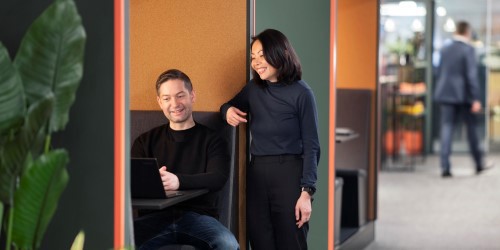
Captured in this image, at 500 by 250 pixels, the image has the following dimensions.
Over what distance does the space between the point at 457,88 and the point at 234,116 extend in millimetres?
6454

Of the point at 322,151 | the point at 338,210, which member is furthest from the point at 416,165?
the point at 322,151

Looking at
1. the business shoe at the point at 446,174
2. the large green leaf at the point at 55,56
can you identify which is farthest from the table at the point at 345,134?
the business shoe at the point at 446,174

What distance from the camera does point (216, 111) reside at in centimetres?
444

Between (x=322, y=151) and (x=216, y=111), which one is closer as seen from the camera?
(x=216, y=111)

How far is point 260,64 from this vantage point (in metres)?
4.07

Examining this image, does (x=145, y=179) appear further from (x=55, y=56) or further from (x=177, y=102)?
(x=55, y=56)

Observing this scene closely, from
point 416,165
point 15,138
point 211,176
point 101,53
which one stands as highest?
point 101,53

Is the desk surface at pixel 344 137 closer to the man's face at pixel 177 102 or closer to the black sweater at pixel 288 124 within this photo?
the black sweater at pixel 288 124

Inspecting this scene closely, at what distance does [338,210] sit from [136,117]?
197 centimetres

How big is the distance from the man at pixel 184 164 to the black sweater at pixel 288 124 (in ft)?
0.63

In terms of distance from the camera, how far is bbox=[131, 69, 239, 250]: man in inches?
158

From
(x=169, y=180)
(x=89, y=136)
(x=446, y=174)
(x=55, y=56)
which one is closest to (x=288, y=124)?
(x=169, y=180)

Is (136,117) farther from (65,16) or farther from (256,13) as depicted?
(65,16)

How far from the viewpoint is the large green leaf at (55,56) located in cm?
260
